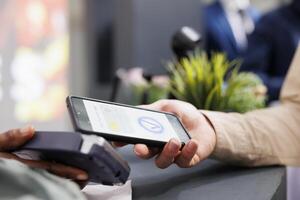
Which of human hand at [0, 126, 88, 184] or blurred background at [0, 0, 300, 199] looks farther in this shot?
blurred background at [0, 0, 300, 199]

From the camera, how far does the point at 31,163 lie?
0.49 metres

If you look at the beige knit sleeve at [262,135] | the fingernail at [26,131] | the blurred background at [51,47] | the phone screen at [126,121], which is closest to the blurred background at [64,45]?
the blurred background at [51,47]

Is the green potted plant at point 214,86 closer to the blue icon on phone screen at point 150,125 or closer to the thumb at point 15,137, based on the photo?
the blue icon on phone screen at point 150,125

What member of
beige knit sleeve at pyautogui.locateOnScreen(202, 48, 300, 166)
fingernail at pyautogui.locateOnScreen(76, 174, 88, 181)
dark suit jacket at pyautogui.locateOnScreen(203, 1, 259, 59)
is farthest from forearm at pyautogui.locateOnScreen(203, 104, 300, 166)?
dark suit jacket at pyautogui.locateOnScreen(203, 1, 259, 59)

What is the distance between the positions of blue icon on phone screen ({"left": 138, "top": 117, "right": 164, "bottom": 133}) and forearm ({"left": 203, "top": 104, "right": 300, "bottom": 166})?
4.7 inches

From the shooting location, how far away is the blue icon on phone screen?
0.55 m

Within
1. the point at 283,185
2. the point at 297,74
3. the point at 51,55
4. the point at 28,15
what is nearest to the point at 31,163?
the point at 283,185

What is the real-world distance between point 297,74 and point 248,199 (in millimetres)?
300

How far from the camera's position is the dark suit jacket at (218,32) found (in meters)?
2.18

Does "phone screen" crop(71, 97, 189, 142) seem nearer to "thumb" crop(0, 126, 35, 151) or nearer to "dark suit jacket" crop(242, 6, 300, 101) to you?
"thumb" crop(0, 126, 35, 151)

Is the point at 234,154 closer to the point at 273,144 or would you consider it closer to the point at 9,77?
the point at 273,144

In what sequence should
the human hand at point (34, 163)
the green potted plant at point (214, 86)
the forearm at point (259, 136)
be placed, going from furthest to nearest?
the green potted plant at point (214, 86), the forearm at point (259, 136), the human hand at point (34, 163)

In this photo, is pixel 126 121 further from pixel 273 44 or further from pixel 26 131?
pixel 273 44

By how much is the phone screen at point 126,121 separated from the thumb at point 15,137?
0.15 ft
